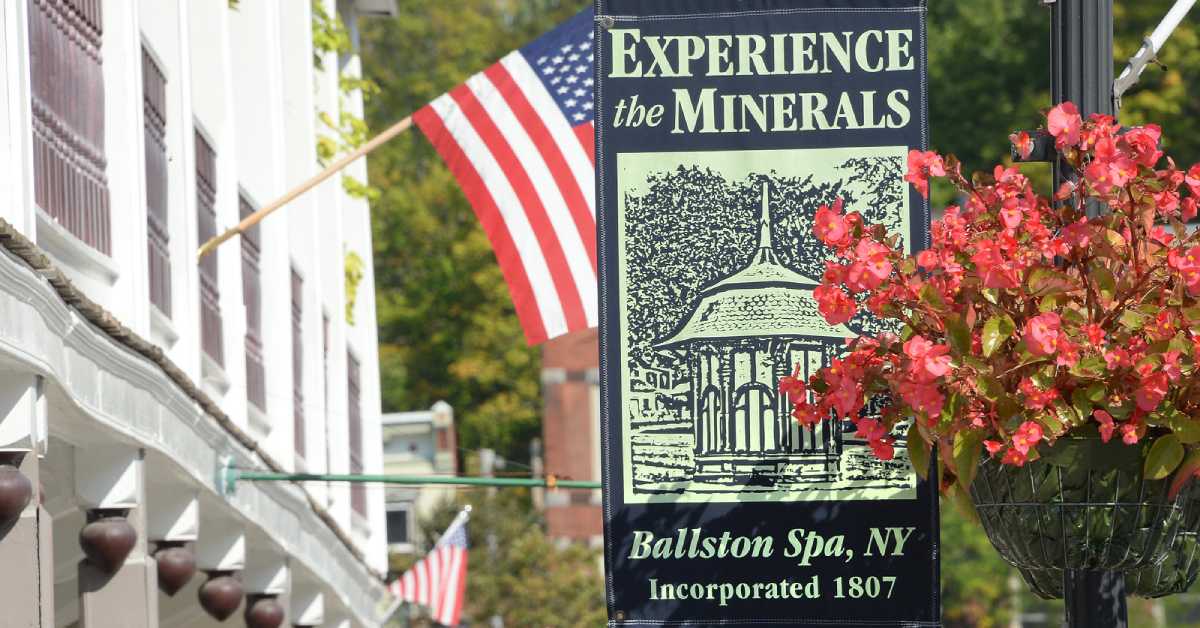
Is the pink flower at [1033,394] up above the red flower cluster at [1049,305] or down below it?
below

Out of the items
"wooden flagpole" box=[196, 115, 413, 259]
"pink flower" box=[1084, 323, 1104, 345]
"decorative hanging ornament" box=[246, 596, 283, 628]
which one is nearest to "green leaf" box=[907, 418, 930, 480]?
"pink flower" box=[1084, 323, 1104, 345]

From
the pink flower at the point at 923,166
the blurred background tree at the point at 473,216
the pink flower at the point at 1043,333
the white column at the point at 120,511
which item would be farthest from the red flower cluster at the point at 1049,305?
the blurred background tree at the point at 473,216

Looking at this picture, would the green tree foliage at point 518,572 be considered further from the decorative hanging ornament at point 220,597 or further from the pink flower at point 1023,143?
the pink flower at point 1023,143

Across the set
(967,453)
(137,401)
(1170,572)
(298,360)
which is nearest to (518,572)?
(298,360)

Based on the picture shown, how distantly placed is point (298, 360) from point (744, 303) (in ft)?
39.2

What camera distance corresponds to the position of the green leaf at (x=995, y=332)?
17.0ft

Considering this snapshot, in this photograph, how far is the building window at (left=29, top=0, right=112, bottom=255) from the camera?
9.09m

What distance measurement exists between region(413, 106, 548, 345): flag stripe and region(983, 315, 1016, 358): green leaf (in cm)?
762

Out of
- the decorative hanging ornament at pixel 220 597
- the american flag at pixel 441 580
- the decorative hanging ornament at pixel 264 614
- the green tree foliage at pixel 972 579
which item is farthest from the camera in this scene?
the green tree foliage at pixel 972 579

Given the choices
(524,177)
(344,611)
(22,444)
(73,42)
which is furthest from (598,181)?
(344,611)

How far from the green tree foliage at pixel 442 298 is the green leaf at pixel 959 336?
161 ft

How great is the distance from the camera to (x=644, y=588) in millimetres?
6250

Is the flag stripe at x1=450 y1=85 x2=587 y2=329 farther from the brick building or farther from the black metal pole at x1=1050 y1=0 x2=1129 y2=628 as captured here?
the brick building

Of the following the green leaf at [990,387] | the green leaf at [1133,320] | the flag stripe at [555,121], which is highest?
the flag stripe at [555,121]
